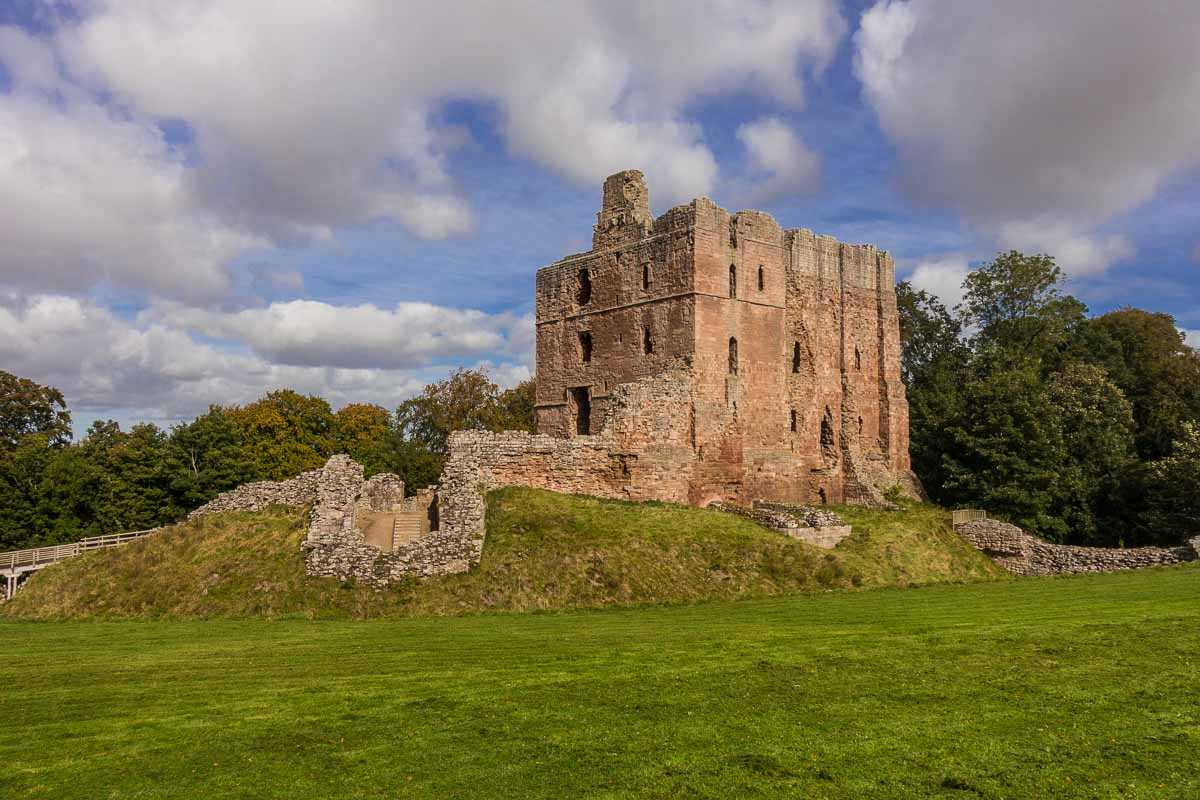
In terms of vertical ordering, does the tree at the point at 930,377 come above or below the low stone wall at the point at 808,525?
above

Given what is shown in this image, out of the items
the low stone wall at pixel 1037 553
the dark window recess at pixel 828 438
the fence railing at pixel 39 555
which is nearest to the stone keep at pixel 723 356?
the dark window recess at pixel 828 438

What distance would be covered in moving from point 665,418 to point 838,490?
883 cm

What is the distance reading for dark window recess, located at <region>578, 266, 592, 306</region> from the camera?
30125 mm

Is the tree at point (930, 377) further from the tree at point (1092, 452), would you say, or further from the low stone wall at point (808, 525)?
the low stone wall at point (808, 525)

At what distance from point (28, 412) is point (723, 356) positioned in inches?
1803

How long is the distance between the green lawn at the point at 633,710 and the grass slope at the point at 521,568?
8.79 feet

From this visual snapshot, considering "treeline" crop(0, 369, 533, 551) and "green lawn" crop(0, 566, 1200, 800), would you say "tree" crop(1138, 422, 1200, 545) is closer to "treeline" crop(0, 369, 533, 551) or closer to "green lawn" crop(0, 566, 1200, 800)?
"green lawn" crop(0, 566, 1200, 800)

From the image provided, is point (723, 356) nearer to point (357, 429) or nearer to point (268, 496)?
point (268, 496)

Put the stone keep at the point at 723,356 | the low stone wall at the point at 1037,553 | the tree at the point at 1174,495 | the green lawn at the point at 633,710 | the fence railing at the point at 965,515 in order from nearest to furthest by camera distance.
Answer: the green lawn at the point at 633,710, the low stone wall at the point at 1037,553, the stone keep at the point at 723,356, the tree at the point at 1174,495, the fence railing at the point at 965,515

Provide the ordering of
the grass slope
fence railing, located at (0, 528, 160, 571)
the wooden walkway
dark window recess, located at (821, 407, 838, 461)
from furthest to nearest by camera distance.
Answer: fence railing, located at (0, 528, 160, 571), dark window recess, located at (821, 407, 838, 461), the wooden walkway, the grass slope

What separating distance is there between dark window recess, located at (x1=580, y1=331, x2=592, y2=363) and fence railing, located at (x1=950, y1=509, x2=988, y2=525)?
13264 millimetres

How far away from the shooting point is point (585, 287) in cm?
3030

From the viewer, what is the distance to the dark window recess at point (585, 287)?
3012 cm

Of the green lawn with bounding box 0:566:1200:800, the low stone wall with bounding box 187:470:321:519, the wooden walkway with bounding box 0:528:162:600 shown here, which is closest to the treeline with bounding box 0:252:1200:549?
the wooden walkway with bounding box 0:528:162:600
